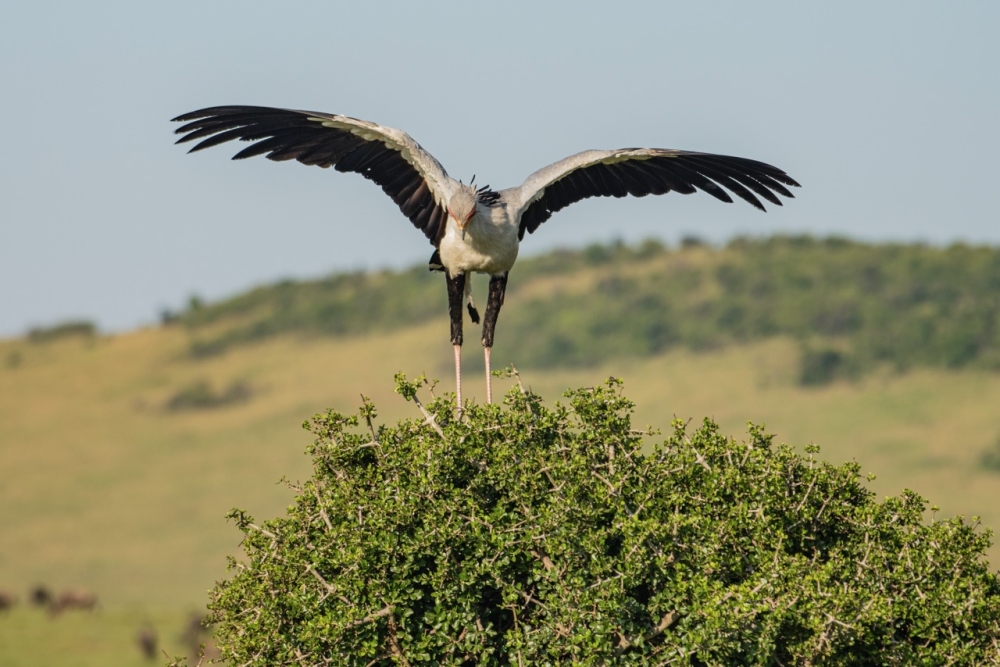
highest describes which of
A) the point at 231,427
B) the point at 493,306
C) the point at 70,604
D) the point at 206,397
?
the point at 493,306

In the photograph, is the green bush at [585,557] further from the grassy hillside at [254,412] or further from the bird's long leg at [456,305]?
the grassy hillside at [254,412]

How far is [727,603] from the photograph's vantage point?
7.25 m

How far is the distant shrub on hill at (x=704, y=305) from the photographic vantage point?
6253cm

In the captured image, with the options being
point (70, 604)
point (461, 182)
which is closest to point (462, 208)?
point (461, 182)

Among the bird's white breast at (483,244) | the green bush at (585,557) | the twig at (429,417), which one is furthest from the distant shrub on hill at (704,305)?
the twig at (429,417)

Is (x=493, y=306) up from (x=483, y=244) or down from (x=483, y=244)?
down

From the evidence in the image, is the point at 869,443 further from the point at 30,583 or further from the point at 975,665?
the point at 975,665

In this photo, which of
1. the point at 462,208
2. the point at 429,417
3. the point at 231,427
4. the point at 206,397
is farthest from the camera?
the point at 206,397

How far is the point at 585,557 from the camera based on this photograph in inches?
297

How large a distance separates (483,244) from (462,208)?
0.39 metres

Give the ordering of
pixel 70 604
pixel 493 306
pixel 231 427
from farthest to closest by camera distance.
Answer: pixel 231 427, pixel 70 604, pixel 493 306

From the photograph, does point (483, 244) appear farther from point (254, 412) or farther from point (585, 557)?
point (254, 412)

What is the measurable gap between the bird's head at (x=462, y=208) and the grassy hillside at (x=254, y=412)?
37.0 metres

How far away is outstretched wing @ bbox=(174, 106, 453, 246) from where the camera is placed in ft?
32.0
